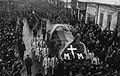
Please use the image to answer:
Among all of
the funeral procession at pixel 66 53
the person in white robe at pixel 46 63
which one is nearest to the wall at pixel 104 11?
the funeral procession at pixel 66 53

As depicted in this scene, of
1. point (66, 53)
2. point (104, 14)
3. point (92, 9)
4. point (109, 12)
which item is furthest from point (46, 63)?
point (92, 9)

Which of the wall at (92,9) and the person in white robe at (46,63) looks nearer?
the person in white robe at (46,63)

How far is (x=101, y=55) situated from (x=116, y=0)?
360 inches

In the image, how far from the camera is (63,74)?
9.62 m

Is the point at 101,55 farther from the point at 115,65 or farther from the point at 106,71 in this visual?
the point at 106,71

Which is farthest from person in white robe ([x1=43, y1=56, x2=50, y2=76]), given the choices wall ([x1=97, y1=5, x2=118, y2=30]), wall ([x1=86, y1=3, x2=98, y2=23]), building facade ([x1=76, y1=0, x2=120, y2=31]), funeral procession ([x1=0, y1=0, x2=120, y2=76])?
wall ([x1=86, y1=3, x2=98, y2=23])

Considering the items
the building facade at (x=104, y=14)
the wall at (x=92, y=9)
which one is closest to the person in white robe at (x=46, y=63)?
the building facade at (x=104, y=14)

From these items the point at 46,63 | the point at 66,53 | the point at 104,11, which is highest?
the point at 104,11

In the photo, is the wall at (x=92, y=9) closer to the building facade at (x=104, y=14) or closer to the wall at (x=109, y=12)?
the building facade at (x=104, y=14)

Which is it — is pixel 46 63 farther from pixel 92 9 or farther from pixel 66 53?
A: pixel 92 9

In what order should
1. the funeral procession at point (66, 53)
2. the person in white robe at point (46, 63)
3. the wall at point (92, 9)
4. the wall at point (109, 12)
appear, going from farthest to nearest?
the wall at point (92, 9), the wall at point (109, 12), the person in white robe at point (46, 63), the funeral procession at point (66, 53)

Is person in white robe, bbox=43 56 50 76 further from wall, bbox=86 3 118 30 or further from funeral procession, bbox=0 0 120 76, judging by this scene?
wall, bbox=86 3 118 30

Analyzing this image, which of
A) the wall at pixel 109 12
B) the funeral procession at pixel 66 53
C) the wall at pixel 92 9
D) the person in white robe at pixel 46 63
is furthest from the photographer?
the wall at pixel 92 9

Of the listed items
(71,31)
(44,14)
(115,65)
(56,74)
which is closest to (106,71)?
(115,65)
